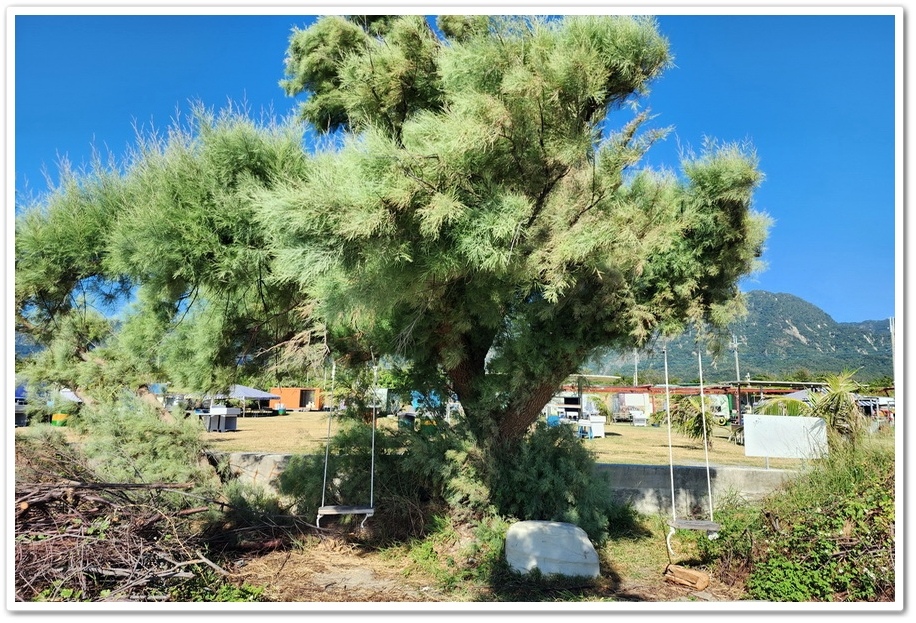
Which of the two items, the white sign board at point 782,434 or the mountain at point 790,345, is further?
the mountain at point 790,345

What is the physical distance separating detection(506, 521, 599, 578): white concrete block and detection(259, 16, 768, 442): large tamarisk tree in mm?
1487

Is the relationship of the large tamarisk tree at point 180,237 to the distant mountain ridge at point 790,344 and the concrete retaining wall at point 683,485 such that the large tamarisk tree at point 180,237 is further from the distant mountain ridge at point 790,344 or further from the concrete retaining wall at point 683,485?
the distant mountain ridge at point 790,344

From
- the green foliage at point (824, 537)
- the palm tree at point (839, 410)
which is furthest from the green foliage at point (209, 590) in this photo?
the palm tree at point (839, 410)

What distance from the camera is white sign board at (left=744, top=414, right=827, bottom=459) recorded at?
241 inches

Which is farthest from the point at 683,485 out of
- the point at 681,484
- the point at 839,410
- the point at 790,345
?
the point at 790,345

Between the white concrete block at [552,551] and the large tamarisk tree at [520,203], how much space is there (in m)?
1.49

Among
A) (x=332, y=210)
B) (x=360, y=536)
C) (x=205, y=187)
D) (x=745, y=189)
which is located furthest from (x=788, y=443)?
(x=205, y=187)

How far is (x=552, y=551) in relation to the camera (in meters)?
4.77

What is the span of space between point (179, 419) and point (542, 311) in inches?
193

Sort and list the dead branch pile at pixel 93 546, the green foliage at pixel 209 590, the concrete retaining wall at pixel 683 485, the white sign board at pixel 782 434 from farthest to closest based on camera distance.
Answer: the concrete retaining wall at pixel 683 485 → the white sign board at pixel 782 434 → the green foliage at pixel 209 590 → the dead branch pile at pixel 93 546

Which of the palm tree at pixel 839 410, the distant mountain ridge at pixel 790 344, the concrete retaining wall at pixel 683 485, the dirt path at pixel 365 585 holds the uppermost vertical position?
the distant mountain ridge at pixel 790 344

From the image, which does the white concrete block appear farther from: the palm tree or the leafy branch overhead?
the palm tree

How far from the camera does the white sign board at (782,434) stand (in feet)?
20.1

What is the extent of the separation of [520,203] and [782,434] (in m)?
5.46
